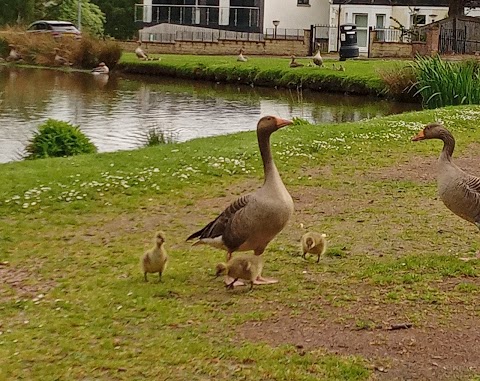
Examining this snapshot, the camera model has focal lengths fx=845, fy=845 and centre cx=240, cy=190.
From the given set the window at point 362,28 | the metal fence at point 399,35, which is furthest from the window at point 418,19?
the metal fence at point 399,35

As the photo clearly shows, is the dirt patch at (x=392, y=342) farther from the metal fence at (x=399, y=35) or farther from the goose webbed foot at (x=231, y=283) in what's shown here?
the metal fence at (x=399, y=35)

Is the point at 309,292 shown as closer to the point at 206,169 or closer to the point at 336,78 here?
the point at 206,169

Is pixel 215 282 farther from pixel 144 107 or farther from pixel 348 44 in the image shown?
pixel 348 44

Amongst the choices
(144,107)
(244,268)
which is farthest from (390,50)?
(244,268)

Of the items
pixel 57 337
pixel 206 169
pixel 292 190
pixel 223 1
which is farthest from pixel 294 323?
pixel 223 1

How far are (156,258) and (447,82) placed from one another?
1661cm

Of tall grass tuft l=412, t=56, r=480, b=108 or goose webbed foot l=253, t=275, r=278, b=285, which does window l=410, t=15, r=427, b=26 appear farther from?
goose webbed foot l=253, t=275, r=278, b=285

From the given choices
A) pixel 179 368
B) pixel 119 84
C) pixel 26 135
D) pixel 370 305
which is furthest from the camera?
pixel 119 84

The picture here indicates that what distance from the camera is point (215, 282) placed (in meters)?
7.08

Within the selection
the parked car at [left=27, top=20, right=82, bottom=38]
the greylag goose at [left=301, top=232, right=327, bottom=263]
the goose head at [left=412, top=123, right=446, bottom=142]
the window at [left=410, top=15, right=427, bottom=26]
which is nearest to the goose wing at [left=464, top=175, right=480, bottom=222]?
the goose head at [left=412, top=123, right=446, bottom=142]

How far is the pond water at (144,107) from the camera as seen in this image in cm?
1959

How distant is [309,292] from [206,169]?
5603 mm

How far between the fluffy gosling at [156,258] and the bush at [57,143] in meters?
7.66

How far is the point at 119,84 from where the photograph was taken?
119ft
